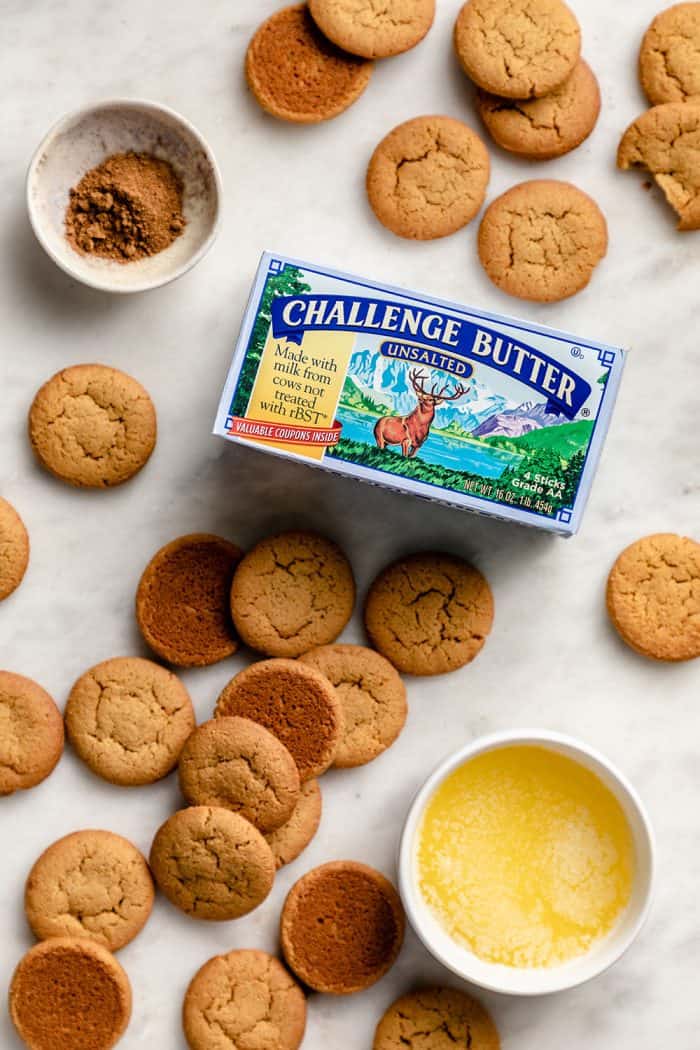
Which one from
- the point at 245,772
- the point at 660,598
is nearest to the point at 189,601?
the point at 245,772

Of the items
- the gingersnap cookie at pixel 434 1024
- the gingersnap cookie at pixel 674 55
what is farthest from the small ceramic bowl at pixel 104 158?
the gingersnap cookie at pixel 434 1024

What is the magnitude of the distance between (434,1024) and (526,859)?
0.27 metres

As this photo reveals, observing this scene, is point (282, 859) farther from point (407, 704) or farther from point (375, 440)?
point (375, 440)

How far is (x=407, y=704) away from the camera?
69.9 inches

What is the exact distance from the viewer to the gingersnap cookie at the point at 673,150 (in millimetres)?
1751

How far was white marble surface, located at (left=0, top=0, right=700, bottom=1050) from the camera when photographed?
177 centimetres

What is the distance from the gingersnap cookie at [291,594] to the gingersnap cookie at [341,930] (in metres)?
0.34

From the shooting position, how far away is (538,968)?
1684 mm

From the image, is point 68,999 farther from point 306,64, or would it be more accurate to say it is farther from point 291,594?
point 306,64

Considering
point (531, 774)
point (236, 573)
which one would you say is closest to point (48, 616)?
point (236, 573)

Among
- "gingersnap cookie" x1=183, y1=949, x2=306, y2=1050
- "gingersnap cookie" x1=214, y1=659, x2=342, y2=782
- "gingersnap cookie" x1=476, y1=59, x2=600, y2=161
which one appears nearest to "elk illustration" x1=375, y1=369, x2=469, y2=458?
→ "gingersnap cookie" x1=214, y1=659, x2=342, y2=782

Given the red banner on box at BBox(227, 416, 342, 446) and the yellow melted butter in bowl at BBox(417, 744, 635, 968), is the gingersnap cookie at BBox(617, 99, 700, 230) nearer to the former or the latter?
the red banner on box at BBox(227, 416, 342, 446)

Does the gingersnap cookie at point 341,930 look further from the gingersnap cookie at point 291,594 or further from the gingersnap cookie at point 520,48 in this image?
the gingersnap cookie at point 520,48

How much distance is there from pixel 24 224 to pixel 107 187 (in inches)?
6.1
